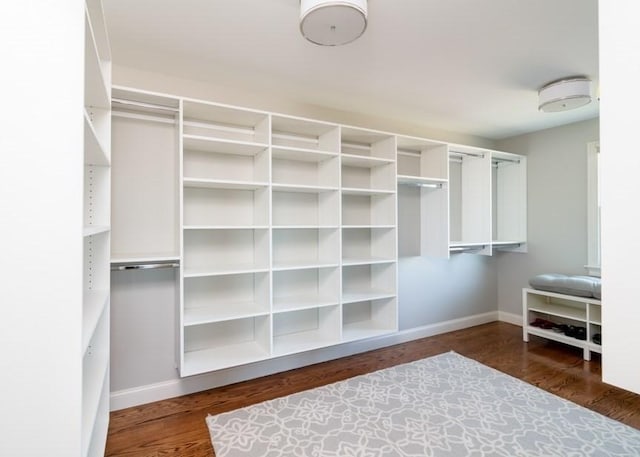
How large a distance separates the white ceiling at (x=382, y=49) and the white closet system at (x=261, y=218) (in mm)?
303

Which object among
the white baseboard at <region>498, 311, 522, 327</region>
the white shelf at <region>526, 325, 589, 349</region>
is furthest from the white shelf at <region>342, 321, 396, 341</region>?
the white baseboard at <region>498, 311, 522, 327</region>

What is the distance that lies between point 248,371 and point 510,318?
3.64 meters

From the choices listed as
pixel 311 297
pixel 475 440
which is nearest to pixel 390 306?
pixel 311 297

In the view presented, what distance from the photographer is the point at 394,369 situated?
2.95 metres

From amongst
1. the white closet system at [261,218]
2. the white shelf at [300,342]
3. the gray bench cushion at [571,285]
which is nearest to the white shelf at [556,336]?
the gray bench cushion at [571,285]

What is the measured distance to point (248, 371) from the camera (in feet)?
9.10

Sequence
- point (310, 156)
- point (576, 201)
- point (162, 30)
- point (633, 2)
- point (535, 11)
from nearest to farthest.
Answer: point (633, 2), point (535, 11), point (162, 30), point (310, 156), point (576, 201)

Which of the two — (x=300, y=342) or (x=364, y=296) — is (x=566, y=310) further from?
(x=300, y=342)

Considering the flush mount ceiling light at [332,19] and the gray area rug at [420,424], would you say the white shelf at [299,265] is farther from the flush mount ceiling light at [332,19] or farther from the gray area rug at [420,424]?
the flush mount ceiling light at [332,19]

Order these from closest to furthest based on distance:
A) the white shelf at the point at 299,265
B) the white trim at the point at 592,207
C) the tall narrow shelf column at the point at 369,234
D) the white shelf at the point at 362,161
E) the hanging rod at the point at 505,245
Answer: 1. the white shelf at the point at 299,265
2. the white shelf at the point at 362,161
3. the tall narrow shelf column at the point at 369,234
4. the white trim at the point at 592,207
5. the hanging rod at the point at 505,245

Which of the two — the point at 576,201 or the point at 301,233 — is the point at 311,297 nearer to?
the point at 301,233

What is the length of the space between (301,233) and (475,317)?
2837 mm

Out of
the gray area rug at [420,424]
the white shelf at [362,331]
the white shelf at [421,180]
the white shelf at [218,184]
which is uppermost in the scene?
the white shelf at [421,180]

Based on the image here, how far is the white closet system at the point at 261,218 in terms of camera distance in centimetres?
237
